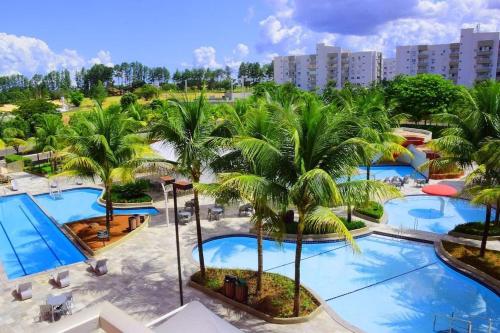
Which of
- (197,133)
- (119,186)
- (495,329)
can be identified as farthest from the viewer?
(119,186)

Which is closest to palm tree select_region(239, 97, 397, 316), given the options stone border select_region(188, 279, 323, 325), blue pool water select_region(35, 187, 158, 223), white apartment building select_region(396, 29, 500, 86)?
stone border select_region(188, 279, 323, 325)

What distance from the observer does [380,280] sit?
16188 mm

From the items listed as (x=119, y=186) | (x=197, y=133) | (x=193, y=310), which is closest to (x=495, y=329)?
(x=193, y=310)

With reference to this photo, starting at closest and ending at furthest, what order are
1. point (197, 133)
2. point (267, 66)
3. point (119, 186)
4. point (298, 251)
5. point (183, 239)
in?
point (298, 251), point (197, 133), point (183, 239), point (119, 186), point (267, 66)

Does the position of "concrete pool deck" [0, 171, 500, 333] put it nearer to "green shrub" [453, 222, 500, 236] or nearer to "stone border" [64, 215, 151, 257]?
"stone border" [64, 215, 151, 257]

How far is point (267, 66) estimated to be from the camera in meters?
157

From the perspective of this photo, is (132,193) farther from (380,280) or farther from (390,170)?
(390,170)

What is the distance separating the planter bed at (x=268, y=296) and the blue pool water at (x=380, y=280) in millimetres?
1641

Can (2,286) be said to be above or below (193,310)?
below

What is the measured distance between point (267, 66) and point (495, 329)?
151607 millimetres

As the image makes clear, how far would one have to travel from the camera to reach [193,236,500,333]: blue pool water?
13.6 m

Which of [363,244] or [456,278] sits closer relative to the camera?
[456,278]

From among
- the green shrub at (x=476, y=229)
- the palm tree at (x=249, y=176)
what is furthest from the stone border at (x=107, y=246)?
the green shrub at (x=476, y=229)

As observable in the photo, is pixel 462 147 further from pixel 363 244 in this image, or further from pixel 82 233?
pixel 82 233
